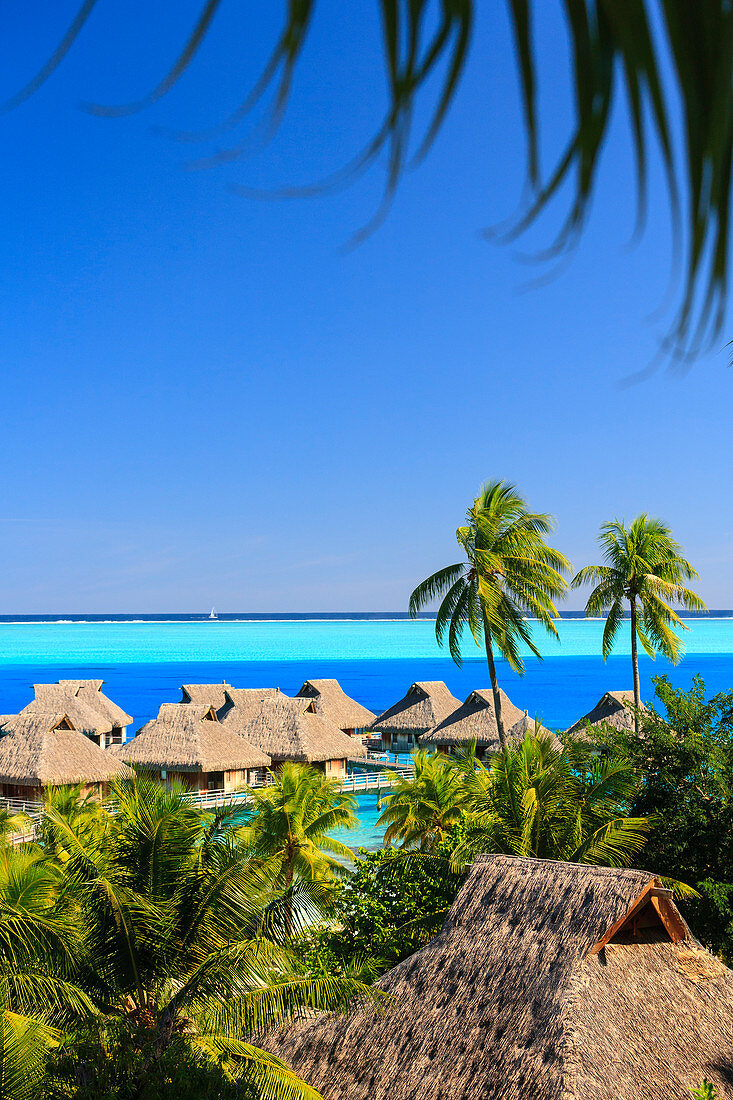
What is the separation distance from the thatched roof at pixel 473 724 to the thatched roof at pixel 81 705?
16431mm

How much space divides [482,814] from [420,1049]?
6.71 metres

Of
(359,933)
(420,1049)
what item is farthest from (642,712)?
(420,1049)

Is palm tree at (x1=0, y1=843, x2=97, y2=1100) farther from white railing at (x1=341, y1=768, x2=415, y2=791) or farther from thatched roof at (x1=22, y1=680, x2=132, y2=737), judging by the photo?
thatched roof at (x1=22, y1=680, x2=132, y2=737)

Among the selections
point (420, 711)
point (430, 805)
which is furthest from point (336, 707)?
point (430, 805)

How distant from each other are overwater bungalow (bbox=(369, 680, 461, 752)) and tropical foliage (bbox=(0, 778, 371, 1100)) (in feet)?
112

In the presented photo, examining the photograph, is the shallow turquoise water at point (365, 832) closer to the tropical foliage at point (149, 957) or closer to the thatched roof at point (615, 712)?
the thatched roof at point (615, 712)

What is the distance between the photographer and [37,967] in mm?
8266

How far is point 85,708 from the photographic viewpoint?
4241 cm

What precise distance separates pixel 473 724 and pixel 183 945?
1245 inches

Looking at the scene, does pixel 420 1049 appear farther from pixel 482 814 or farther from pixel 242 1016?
pixel 482 814

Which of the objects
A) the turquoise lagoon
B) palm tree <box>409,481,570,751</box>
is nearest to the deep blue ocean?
the turquoise lagoon

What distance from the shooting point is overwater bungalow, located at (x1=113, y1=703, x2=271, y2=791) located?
105 feet

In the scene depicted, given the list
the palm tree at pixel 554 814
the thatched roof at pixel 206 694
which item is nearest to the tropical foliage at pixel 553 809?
the palm tree at pixel 554 814

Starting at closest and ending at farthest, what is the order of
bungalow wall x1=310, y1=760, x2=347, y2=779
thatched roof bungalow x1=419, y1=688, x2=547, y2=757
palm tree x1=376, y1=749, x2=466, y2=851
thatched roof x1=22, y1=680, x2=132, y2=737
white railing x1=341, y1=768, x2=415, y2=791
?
palm tree x1=376, y1=749, x2=466, y2=851 → white railing x1=341, y1=768, x2=415, y2=791 → bungalow wall x1=310, y1=760, x2=347, y2=779 → thatched roof bungalow x1=419, y1=688, x2=547, y2=757 → thatched roof x1=22, y1=680, x2=132, y2=737
